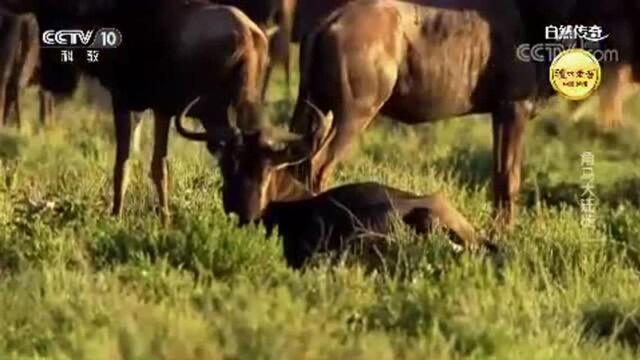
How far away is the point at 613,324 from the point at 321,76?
3.68 m

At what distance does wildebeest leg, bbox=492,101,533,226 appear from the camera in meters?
12.4

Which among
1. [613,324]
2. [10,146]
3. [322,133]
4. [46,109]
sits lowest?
[613,324]

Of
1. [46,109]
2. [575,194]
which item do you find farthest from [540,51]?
[46,109]

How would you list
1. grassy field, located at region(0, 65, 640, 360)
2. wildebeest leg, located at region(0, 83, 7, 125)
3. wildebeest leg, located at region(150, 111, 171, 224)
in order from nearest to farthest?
grassy field, located at region(0, 65, 640, 360) → wildebeest leg, located at region(150, 111, 171, 224) → wildebeest leg, located at region(0, 83, 7, 125)

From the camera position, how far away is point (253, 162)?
10.8 metres

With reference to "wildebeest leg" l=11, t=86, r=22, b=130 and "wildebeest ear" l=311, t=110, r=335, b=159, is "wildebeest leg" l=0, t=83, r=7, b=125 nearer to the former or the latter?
"wildebeest leg" l=11, t=86, r=22, b=130

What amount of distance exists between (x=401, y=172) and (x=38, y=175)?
9.04 feet

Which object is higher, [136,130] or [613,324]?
[136,130]

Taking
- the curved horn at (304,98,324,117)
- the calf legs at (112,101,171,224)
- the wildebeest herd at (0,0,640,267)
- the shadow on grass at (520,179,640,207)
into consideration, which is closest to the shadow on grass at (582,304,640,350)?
the wildebeest herd at (0,0,640,267)

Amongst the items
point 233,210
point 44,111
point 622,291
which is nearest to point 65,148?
point 44,111

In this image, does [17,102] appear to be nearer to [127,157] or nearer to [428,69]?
[127,157]

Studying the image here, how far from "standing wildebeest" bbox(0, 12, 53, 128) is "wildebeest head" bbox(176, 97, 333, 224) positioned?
3391mm

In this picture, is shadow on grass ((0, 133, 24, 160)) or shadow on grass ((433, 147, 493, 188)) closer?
shadow on grass ((433, 147, 493, 188))

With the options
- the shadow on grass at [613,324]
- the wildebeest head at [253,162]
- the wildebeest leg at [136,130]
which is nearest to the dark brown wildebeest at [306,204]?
the wildebeest head at [253,162]
